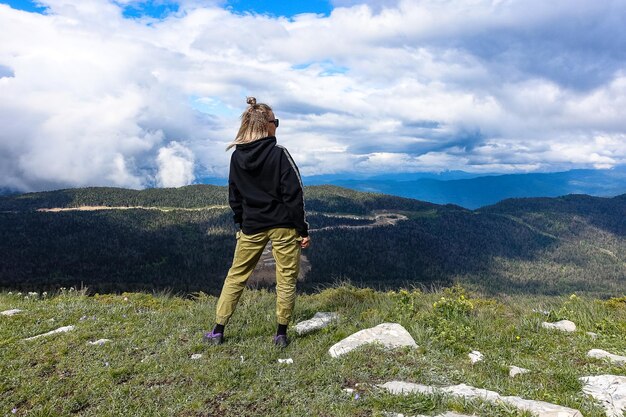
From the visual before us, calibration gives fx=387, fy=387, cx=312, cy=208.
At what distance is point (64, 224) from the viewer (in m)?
190

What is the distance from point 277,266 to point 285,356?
4.63 feet

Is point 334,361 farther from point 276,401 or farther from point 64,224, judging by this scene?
point 64,224

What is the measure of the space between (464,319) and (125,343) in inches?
234

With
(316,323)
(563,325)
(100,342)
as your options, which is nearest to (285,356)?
(316,323)

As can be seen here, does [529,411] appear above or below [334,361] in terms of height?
above

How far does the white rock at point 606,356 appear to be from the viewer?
18.1 feet

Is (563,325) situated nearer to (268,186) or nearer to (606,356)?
(606,356)

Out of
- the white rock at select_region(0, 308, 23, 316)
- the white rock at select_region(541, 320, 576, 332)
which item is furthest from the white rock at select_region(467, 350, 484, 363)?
the white rock at select_region(0, 308, 23, 316)

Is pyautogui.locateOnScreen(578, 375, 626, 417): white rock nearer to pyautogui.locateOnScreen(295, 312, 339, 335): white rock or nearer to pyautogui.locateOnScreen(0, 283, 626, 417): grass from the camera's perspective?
pyautogui.locateOnScreen(0, 283, 626, 417): grass

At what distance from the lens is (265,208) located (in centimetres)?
630

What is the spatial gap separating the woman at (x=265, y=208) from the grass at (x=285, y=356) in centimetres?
75

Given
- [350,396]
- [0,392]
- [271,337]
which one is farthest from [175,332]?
[350,396]

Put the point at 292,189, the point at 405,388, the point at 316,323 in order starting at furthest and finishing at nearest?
the point at 316,323 → the point at 292,189 → the point at 405,388

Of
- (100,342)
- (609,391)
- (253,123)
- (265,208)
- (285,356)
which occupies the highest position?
(253,123)
